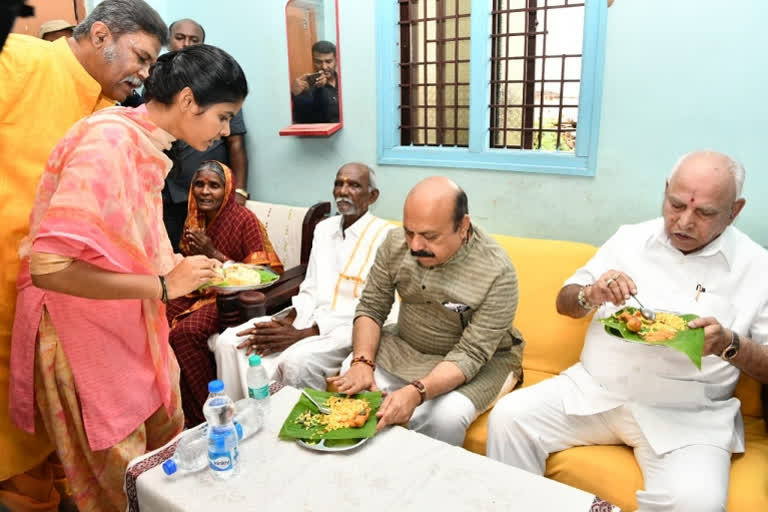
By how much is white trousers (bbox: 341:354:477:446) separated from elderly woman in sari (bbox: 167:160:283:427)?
4.22 ft

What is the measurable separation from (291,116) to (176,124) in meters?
2.03

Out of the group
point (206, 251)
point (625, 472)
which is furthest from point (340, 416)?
point (206, 251)

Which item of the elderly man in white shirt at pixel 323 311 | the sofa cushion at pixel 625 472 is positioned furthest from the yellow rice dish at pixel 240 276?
the sofa cushion at pixel 625 472

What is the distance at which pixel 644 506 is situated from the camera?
163 cm

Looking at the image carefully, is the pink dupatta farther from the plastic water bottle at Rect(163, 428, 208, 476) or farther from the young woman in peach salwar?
the plastic water bottle at Rect(163, 428, 208, 476)

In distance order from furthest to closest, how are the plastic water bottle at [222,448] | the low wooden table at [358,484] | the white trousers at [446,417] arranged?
the white trousers at [446,417] → the plastic water bottle at [222,448] → the low wooden table at [358,484]

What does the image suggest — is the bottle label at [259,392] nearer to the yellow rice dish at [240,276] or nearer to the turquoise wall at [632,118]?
the yellow rice dish at [240,276]

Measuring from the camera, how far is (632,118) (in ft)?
7.92

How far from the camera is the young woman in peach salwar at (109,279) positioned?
1.35 metres

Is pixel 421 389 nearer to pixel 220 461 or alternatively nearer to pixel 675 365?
pixel 220 461

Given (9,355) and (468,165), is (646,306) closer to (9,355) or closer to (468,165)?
(468,165)

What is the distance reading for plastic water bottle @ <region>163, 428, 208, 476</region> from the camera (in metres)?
1.43

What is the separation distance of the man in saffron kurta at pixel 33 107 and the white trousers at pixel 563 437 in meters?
1.61

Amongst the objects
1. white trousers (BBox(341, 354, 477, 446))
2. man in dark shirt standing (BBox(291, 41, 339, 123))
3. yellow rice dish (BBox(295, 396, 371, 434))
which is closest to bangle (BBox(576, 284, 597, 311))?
white trousers (BBox(341, 354, 477, 446))
